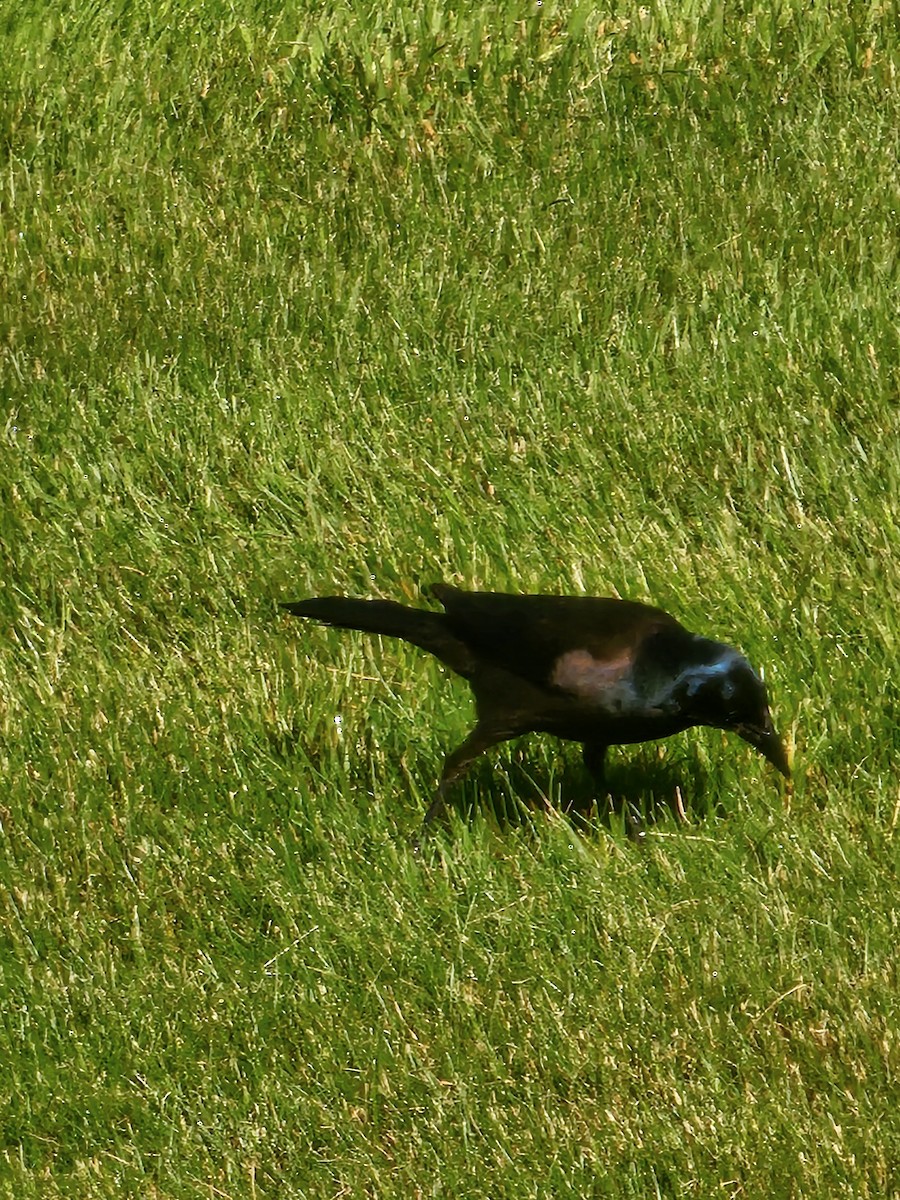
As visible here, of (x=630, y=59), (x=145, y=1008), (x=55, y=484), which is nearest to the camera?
(x=145, y=1008)

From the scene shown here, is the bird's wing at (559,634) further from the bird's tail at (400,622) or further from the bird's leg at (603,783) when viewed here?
the bird's leg at (603,783)

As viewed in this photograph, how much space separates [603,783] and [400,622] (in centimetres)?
58

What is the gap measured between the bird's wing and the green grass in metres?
0.36

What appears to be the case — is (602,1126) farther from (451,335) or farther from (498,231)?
(498,231)

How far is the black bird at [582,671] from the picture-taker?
4.04 meters

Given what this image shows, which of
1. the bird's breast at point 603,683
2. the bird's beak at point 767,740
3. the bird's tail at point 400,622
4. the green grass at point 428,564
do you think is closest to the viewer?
the green grass at point 428,564

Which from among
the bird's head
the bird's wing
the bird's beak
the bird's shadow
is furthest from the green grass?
the bird's wing

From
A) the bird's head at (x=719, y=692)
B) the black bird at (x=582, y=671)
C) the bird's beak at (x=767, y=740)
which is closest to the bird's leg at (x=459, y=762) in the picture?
the black bird at (x=582, y=671)

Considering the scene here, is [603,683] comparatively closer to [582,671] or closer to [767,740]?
[582,671]

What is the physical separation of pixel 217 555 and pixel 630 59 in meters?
2.60

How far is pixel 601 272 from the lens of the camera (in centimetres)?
615

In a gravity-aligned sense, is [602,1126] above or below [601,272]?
below

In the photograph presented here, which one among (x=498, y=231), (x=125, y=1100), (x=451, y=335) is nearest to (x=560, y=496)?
(x=451, y=335)

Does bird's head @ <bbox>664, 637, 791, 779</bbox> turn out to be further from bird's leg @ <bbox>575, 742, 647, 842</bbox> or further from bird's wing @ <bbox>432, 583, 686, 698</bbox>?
bird's leg @ <bbox>575, 742, 647, 842</bbox>
